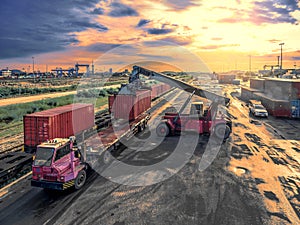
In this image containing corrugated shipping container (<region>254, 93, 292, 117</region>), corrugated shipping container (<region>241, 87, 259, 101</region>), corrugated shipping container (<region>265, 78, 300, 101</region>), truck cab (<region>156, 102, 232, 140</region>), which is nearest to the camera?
truck cab (<region>156, 102, 232, 140</region>)

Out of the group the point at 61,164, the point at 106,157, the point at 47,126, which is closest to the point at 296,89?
the point at 106,157

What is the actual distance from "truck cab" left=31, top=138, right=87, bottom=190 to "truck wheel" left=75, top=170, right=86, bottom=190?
186mm

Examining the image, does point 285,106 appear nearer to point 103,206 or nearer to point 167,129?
point 167,129

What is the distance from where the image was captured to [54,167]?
11344 mm

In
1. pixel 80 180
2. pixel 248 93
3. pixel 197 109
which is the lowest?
pixel 80 180

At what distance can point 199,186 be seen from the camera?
13125 mm

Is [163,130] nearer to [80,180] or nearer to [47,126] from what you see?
[47,126]

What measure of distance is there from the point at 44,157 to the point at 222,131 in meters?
16.0

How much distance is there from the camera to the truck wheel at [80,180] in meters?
12.4

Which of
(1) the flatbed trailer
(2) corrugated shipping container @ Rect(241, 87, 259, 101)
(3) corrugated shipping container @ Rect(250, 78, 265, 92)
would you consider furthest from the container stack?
(1) the flatbed trailer

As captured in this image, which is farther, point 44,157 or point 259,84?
point 259,84

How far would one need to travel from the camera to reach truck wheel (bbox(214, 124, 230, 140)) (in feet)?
72.6

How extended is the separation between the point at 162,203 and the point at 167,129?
39.4 ft

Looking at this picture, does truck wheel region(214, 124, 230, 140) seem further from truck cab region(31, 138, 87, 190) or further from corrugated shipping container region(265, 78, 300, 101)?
corrugated shipping container region(265, 78, 300, 101)
